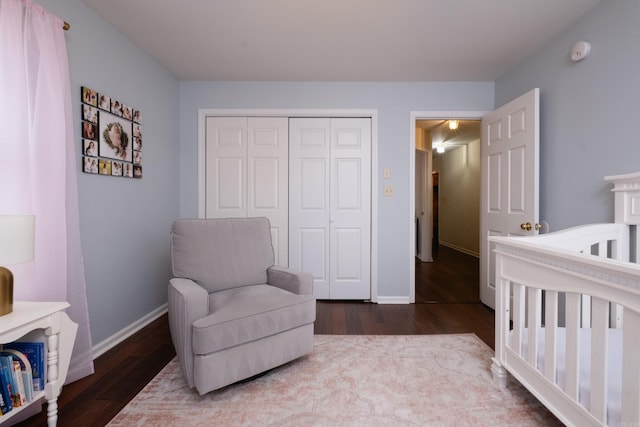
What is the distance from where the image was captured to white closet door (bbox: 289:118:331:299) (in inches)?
130

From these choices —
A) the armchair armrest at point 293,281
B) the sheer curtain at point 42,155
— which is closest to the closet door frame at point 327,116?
the armchair armrest at point 293,281

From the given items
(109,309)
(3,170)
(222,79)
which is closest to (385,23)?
(222,79)

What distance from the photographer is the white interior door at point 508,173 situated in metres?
2.40

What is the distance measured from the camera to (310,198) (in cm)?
331

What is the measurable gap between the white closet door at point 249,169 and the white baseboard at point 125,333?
3.61 ft

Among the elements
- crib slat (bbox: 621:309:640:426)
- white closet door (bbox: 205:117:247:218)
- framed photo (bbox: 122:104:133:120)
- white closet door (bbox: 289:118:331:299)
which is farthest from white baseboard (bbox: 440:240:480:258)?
framed photo (bbox: 122:104:133:120)

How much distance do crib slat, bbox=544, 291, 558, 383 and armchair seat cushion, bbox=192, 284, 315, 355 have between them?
1.21 meters

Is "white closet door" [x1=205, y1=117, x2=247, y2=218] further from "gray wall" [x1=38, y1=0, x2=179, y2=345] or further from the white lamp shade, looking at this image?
the white lamp shade

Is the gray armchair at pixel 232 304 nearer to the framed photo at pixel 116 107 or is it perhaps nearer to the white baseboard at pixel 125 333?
the white baseboard at pixel 125 333

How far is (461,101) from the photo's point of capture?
3.22 meters

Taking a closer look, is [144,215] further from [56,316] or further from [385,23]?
[385,23]

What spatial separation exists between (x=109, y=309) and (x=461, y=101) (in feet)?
12.2

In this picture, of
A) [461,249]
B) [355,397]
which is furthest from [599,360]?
[461,249]

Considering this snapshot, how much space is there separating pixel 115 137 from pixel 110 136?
0.16 ft
